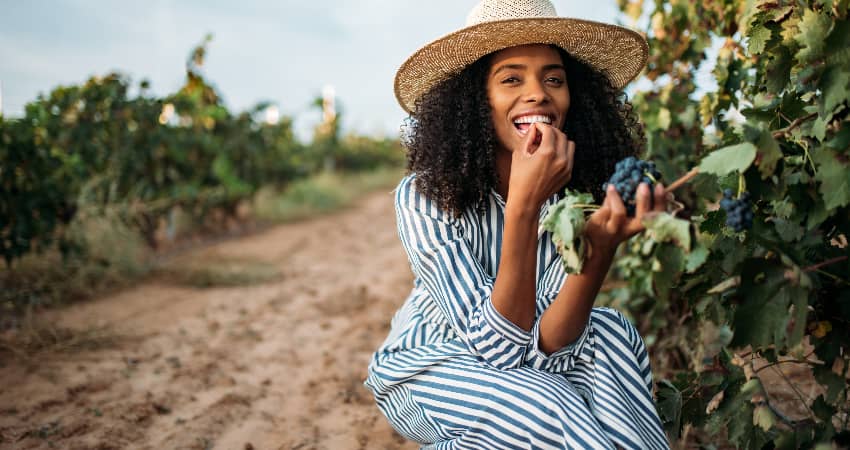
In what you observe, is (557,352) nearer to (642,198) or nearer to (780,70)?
(642,198)

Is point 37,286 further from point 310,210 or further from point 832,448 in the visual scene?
point 310,210

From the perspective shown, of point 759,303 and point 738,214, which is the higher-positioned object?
point 738,214

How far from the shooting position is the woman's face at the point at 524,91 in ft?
6.12

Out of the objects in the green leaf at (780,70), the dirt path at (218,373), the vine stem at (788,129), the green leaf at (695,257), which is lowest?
the dirt path at (218,373)

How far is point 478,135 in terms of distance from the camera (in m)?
2.03

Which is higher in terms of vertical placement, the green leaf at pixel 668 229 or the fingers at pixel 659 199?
the fingers at pixel 659 199

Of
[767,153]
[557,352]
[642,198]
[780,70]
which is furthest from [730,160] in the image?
[557,352]

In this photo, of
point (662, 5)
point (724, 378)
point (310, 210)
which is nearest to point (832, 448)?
point (724, 378)

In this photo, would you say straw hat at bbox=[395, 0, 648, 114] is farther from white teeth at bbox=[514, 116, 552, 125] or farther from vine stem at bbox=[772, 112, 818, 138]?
vine stem at bbox=[772, 112, 818, 138]

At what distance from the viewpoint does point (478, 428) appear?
59.9 inches

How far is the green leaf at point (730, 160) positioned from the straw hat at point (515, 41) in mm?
850

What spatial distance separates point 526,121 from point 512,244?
508 millimetres

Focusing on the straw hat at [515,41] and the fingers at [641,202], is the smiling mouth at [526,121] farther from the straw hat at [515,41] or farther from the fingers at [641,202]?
the fingers at [641,202]

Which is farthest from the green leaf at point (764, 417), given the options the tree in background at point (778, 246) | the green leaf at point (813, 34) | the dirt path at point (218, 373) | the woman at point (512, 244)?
the dirt path at point (218, 373)
